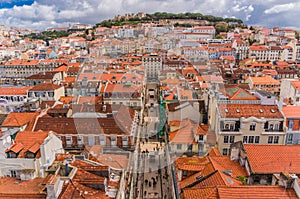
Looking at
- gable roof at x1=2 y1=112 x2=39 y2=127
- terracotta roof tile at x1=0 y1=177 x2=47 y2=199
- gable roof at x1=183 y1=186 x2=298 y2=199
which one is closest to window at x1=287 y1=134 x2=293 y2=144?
gable roof at x1=183 y1=186 x2=298 y2=199

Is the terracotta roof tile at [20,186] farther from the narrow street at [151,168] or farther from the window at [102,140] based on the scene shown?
the narrow street at [151,168]

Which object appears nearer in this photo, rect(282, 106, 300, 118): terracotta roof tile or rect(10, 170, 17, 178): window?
rect(10, 170, 17, 178): window

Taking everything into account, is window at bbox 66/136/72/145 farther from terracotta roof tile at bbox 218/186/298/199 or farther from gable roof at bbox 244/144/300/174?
terracotta roof tile at bbox 218/186/298/199

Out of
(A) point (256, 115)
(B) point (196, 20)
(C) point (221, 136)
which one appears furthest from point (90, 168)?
(B) point (196, 20)

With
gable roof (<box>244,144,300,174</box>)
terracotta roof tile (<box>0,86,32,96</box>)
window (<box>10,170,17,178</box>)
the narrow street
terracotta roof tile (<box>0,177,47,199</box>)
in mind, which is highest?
terracotta roof tile (<box>0,86,32,96</box>)

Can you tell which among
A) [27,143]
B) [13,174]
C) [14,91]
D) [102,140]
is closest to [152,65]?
[14,91]

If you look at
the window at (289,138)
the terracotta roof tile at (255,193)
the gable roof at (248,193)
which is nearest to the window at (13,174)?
the gable roof at (248,193)

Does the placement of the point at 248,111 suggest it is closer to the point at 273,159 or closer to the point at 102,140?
the point at 273,159

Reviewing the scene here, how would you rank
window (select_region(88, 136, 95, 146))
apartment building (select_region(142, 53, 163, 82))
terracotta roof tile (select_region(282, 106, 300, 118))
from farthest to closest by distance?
apartment building (select_region(142, 53, 163, 82)), window (select_region(88, 136, 95, 146)), terracotta roof tile (select_region(282, 106, 300, 118))
